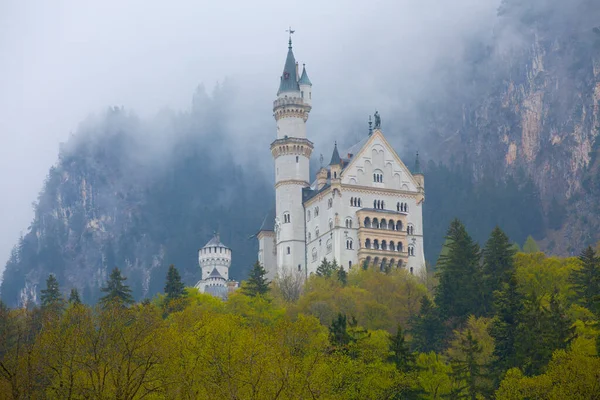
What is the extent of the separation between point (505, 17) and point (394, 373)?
13385 centimetres

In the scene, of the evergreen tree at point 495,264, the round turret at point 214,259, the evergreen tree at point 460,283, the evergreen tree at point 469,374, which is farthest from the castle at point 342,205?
the evergreen tree at point 469,374

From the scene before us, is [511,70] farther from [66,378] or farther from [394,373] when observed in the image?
[66,378]

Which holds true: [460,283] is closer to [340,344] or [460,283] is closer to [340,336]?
[340,336]

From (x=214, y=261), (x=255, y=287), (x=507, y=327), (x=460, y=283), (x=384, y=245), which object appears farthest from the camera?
(x=214, y=261)

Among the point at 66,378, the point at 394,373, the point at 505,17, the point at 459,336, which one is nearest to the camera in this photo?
the point at 66,378

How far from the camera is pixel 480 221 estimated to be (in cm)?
17450

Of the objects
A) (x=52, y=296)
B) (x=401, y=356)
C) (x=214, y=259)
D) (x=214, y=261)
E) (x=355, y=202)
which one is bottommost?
(x=401, y=356)

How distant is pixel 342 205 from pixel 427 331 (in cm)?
3879

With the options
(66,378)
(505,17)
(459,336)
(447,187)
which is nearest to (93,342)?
(66,378)

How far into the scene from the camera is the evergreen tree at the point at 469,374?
236 feet

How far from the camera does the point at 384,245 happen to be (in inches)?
4973

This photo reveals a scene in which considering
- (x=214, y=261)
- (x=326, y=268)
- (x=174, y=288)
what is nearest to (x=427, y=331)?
(x=174, y=288)

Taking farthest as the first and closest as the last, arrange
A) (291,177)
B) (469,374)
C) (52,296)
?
(291,177), (52,296), (469,374)

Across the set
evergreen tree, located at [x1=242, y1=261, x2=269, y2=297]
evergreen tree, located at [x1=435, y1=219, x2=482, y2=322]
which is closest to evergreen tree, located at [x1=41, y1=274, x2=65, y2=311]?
evergreen tree, located at [x1=242, y1=261, x2=269, y2=297]
